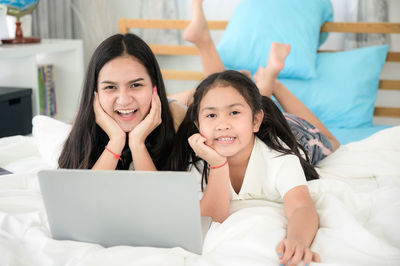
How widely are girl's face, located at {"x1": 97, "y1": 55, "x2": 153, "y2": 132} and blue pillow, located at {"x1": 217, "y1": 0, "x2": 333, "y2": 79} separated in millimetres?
1152

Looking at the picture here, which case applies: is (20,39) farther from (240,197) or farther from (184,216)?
(184,216)

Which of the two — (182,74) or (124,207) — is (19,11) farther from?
(124,207)

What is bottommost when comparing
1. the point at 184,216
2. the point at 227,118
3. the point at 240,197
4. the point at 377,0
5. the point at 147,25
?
the point at 240,197

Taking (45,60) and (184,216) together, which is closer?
(184,216)

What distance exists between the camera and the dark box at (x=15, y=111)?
216 centimetres

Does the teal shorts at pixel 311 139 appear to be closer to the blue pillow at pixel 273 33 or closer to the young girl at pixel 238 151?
the young girl at pixel 238 151

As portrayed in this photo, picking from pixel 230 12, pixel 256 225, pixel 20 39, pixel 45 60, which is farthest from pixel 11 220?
pixel 230 12

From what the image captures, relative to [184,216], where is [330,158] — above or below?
below

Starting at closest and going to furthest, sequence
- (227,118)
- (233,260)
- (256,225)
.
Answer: (233,260)
(256,225)
(227,118)

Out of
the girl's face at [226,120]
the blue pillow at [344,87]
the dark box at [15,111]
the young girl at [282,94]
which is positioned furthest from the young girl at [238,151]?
the dark box at [15,111]

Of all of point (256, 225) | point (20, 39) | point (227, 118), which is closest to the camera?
point (256, 225)

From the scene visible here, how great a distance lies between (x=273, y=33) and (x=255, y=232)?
164cm

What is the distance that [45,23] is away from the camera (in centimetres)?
299

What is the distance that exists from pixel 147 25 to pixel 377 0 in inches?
54.7
